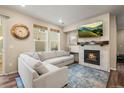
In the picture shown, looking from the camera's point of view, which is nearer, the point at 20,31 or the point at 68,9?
the point at 68,9

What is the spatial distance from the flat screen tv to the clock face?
2.72m

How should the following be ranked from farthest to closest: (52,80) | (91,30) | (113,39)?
(91,30), (113,39), (52,80)

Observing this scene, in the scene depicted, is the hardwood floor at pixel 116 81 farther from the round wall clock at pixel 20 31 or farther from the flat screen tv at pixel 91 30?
the round wall clock at pixel 20 31

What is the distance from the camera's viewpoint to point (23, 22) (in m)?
3.90

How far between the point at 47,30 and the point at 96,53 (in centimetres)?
296

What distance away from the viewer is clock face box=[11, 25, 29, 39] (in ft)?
11.7

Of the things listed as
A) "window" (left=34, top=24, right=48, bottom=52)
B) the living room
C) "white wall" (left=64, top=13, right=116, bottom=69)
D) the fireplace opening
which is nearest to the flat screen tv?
the living room

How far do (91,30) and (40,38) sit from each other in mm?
2753

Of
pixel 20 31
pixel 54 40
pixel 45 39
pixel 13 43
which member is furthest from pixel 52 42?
pixel 13 43

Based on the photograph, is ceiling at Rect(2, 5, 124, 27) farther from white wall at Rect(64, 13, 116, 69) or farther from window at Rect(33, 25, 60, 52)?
window at Rect(33, 25, 60, 52)

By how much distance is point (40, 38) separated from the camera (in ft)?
16.2

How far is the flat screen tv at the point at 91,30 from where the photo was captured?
3906 millimetres

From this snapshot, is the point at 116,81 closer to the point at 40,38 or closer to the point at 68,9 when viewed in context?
the point at 68,9
